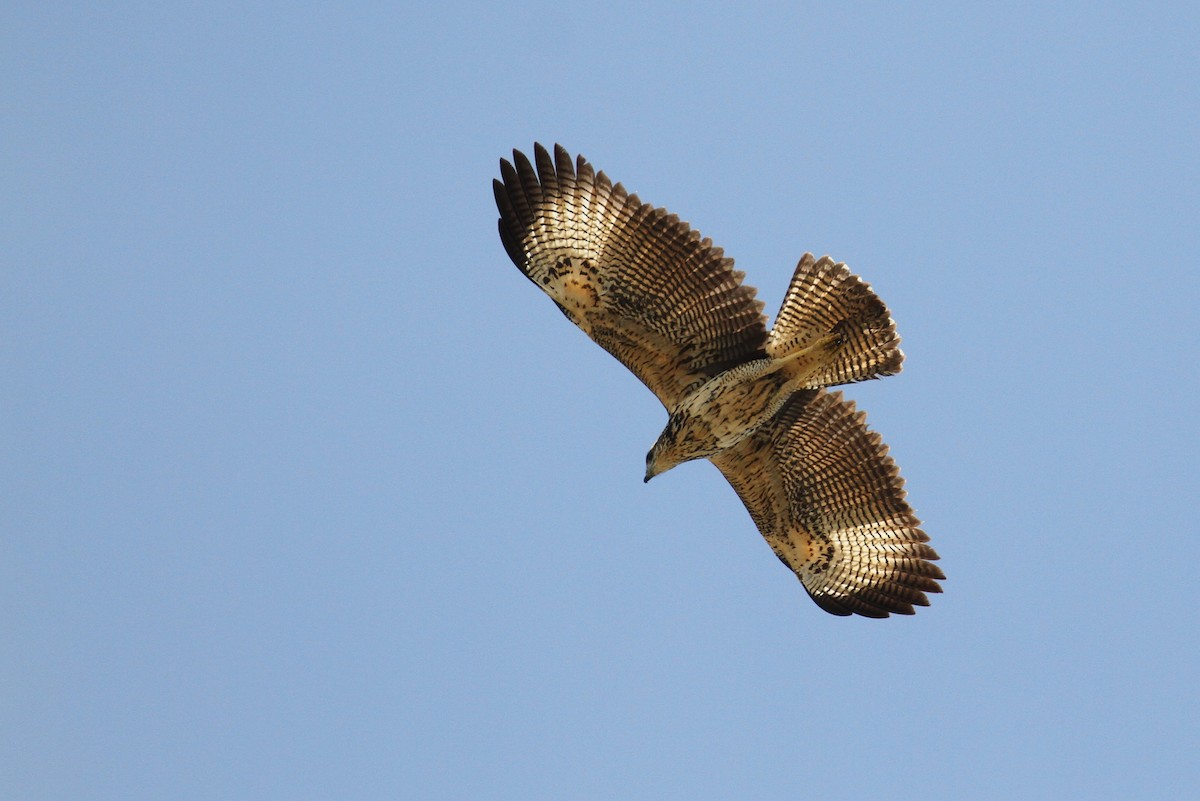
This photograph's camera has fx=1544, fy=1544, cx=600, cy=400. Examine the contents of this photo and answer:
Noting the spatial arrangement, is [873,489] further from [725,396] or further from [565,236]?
[565,236]

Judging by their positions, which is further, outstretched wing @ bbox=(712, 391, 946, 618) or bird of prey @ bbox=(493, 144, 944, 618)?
outstretched wing @ bbox=(712, 391, 946, 618)

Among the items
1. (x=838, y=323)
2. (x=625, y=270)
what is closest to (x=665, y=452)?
(x=625, y=270)

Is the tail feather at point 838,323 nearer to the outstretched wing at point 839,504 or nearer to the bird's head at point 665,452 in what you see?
the outstretched wing at point 839,504

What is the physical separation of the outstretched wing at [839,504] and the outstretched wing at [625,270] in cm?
105

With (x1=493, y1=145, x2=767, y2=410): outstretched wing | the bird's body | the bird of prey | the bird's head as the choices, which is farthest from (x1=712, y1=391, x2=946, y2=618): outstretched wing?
(x1=493, y1=145, x2=767, y2=410): outstretched wing

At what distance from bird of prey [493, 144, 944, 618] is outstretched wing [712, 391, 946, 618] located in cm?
2

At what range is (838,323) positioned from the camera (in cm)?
1230

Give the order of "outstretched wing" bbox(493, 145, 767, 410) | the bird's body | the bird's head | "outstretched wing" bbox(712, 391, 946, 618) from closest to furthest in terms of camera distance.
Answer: "outstretched wing" bbox(493, 145, 767, 410), the bird's body, the bird's head, "outstretched wing" bbox(712, 391, 946, 618)

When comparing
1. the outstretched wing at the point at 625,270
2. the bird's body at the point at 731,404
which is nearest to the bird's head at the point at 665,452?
the bird's body at the point at 731,404

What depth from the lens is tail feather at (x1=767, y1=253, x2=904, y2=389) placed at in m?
12.2

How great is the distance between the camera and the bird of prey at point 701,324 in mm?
12211

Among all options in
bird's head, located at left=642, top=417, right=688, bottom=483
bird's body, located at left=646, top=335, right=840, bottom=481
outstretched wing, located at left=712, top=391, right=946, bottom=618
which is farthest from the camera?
outstretched wing, located at left=712, top=391, right=946, bottom=618

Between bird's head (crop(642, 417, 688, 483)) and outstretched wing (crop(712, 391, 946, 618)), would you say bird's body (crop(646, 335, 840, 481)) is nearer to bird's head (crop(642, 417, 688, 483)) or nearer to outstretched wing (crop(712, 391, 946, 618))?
bird's head (crop(642, 417, 688, 483))

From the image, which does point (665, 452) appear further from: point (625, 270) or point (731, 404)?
point (625, 270)
